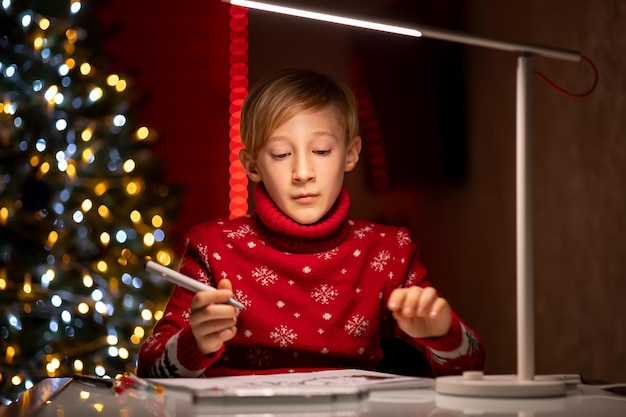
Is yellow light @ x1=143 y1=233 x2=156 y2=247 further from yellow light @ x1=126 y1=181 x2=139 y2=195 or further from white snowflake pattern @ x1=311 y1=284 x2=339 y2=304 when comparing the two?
white snowflake pattern @ x1=311 y1=284 x2=339 y2=304

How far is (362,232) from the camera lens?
164 cm

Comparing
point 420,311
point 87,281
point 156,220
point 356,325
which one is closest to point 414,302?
point 420,311

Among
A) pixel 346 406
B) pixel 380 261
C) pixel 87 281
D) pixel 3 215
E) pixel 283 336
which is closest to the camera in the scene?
pixel 346 406

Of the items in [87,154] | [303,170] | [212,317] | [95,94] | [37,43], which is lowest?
[212,317]

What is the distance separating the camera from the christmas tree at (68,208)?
9.94 ft

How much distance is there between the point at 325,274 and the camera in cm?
155

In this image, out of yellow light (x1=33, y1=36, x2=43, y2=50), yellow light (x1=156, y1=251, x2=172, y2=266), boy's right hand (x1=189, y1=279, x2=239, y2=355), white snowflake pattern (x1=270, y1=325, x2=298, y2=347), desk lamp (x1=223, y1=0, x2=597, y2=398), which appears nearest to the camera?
desk lamp (x1=223, y1=0, x2=597, y2=398)

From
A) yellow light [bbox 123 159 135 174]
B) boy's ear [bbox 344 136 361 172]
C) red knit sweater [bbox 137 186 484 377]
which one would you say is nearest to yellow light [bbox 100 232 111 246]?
yellow light [bbox 123 159 135 174]

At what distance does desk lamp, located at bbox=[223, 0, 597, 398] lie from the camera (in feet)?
3.26

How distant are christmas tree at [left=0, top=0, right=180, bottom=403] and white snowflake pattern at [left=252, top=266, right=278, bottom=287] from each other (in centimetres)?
166

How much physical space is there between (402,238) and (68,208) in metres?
1.76

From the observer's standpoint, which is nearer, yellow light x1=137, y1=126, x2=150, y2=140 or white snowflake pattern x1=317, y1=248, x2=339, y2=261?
white snowflake pattern x1=317, y1=248, x2=339, y2=261

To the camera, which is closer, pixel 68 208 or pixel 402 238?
pixel 402 238

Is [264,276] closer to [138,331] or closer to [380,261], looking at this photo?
[380,261]
